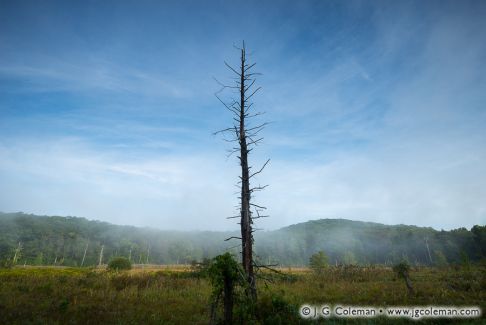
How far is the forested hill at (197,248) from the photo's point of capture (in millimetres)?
94688

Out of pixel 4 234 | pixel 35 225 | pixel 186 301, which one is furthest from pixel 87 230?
pixel 186 301

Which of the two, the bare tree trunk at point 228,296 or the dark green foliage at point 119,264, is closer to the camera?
the bare tree trunk at point 228,296

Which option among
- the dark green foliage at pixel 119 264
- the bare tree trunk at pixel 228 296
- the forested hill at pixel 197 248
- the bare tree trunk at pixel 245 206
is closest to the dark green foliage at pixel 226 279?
the bare tree trunk at pixel 228 296

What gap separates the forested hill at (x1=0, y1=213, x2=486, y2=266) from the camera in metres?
94.7

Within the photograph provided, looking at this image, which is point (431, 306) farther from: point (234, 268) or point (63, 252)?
point (63, 252)

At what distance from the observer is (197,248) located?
13950 centimetres

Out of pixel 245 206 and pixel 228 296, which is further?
pixel 245 206

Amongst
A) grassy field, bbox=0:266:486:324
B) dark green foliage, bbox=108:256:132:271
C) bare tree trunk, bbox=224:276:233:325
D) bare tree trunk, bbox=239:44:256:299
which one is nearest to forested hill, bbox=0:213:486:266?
dark green foliage, bbox=108:256:132:271

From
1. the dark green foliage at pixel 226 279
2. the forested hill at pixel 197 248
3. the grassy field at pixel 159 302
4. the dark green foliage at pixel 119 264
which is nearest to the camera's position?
the dark green foliage at pixel 226 279

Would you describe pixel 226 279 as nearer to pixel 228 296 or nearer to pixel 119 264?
pixel 228 296

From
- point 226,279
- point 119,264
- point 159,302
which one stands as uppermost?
point 226,279

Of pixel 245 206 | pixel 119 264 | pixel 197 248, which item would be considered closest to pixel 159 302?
pixel 245 206

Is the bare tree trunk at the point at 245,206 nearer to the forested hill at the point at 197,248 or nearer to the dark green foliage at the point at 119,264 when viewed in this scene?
the dark green foliage at the point at 119,264

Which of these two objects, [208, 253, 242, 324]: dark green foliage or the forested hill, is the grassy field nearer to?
[208, 253, 242, 324]: dark green foliage
